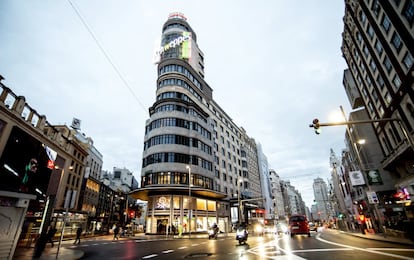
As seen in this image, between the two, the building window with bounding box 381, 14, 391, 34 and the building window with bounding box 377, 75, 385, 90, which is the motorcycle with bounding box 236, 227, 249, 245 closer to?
the building window with bounding box 381, 14, 391, 34

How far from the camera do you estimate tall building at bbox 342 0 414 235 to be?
73.4ft

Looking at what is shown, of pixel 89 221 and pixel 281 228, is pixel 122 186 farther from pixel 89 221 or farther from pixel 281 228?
pixel 281 228

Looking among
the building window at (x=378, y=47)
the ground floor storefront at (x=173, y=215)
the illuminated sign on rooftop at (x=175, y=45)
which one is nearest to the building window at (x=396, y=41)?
the building window at (x=378, y=47)

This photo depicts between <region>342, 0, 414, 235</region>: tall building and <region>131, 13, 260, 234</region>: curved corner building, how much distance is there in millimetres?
27939

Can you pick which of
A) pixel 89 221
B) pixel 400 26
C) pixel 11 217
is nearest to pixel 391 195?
pixel 400 26

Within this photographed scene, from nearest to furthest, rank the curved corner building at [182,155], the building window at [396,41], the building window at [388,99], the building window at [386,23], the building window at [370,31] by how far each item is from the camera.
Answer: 1. the building window at [396,41]
2. the building window at [386,23]
3. the building window at [388,99]
4. the building window at [370,31]
5. the curved corner building at [182,155]

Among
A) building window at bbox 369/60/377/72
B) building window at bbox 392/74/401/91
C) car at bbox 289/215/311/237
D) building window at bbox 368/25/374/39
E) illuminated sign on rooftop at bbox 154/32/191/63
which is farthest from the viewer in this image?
illuminated sign on rooftop at bbox 154/32/191/63

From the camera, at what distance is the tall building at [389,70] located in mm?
22359

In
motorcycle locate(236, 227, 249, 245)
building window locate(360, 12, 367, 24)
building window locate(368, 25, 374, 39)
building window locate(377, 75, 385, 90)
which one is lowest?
motorcycle locate(236, 227, 249, 245)

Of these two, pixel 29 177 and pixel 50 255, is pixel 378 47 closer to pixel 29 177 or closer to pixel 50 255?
pixel 29 177

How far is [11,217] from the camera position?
1018 cm

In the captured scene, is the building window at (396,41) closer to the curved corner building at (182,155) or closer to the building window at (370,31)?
the building window at (370,31)

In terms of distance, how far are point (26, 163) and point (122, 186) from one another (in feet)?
275

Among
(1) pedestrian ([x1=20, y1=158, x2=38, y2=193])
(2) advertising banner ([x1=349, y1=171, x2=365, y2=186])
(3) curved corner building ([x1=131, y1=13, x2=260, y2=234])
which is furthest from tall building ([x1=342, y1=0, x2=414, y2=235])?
(1) pedestrian ([x1=20, y1=158, x2=38, y2=193])
